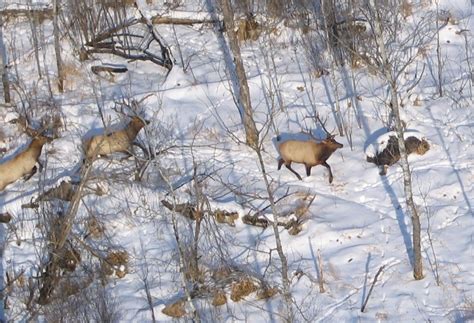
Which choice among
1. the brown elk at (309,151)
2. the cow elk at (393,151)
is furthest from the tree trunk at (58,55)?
the cow elk at (393,151)

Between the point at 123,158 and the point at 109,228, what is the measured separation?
4.62 feet

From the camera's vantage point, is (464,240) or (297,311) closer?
(297,311)

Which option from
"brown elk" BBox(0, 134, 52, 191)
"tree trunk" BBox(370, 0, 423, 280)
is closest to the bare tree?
"tree trunk" BBox(370, 0, 423, 280)

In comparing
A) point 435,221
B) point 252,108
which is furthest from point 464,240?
point 252,108

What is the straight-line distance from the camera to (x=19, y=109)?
1795 cm

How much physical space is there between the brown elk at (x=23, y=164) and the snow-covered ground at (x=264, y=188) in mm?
151

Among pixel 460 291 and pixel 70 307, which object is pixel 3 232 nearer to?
pixel 70 307

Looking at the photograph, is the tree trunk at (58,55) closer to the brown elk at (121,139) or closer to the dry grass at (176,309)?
the brown elk at (121,139)

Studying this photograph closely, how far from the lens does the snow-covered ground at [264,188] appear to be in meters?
13.3

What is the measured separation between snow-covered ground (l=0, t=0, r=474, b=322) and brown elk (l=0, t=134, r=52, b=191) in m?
0.15

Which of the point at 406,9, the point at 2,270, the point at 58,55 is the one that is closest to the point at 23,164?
the point at 2,270

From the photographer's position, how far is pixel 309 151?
15594 millimetres

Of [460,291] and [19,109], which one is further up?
[19,109]

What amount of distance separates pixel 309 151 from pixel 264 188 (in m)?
0.90
